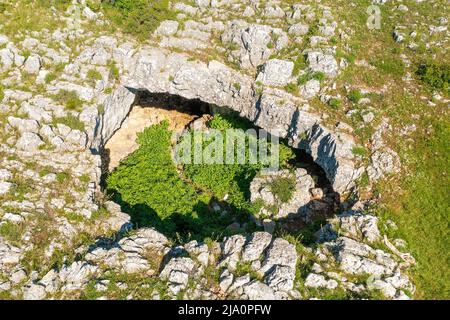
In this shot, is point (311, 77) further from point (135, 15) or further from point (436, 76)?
point (135, 15)

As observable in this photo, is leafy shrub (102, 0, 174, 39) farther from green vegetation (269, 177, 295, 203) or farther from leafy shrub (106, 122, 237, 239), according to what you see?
green vegetation (269, 177, 295, 203)

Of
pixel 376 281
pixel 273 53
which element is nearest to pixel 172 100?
pixel 273 53

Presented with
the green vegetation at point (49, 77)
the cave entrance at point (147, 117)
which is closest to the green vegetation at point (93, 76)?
the green vegetation at point (49, 77)

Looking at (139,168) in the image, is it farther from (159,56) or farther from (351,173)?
(351,173)

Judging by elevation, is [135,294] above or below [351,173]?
below

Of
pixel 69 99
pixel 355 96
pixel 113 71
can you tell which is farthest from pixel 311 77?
pixel 69 99

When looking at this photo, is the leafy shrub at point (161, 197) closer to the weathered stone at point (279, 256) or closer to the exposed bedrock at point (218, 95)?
the exposed bedrock at point (218, 95)
